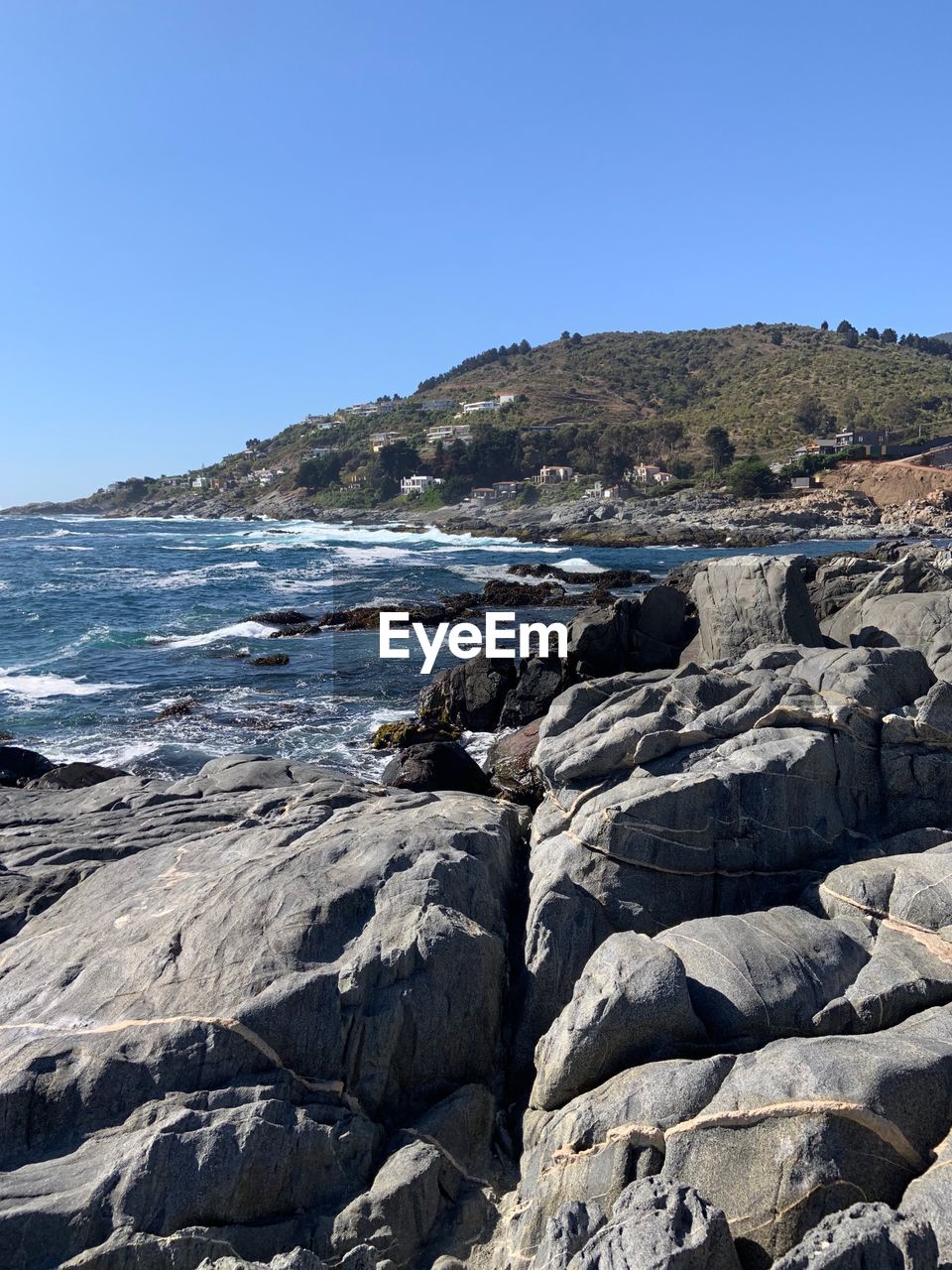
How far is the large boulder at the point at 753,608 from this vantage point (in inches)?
835

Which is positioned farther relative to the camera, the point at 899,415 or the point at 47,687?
the point at 899,415

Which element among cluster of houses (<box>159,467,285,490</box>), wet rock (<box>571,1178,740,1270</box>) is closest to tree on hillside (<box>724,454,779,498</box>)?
wet rock (<box>571,1178,740,1270</box>)

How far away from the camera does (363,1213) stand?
21.7 ft

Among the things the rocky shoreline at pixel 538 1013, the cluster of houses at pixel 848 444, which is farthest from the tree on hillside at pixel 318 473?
the rocky shoreline at pixel 538 1013

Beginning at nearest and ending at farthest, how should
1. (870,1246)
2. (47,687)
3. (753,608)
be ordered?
(870,1246) → (753,608) → (47,687)

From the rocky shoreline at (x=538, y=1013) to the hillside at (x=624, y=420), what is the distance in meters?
104

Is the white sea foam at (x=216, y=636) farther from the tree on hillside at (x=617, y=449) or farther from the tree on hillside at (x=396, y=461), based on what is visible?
the tree on hillside at (x=396, y=461)

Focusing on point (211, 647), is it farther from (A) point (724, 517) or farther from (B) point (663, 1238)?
(A) point (724, 517)

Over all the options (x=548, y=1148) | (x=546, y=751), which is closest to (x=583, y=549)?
(x=546, y=751)

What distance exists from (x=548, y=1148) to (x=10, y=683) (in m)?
26.6

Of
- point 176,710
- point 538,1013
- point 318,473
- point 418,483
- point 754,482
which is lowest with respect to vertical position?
point 538,1013

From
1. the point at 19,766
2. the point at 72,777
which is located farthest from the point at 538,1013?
the point at 19,766

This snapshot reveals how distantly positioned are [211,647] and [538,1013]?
27444mm

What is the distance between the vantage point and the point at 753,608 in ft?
72.0
